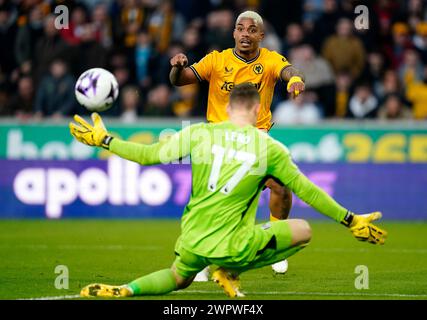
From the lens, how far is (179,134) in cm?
872

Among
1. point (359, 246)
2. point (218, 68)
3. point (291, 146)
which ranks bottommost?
point (359, 246)

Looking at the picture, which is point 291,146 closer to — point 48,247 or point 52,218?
point 52,218

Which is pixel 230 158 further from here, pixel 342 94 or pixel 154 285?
pixel 342 94

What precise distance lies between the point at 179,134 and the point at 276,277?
3.23 metres

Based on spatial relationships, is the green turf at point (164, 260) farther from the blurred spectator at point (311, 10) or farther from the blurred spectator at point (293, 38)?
the blurred spectator at point (311, 10)

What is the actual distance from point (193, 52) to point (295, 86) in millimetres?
10205

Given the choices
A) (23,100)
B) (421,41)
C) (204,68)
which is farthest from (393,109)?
(204,68)

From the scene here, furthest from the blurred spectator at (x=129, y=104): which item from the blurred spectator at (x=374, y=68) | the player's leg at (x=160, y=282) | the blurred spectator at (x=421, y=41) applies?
the player's leg at (x=160, y=282)

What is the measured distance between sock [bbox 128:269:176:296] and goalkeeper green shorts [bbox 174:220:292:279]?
11 cm

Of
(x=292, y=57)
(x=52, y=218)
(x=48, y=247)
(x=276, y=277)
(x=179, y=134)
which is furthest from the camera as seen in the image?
(x=292, y=57)

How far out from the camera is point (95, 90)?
10062 mm

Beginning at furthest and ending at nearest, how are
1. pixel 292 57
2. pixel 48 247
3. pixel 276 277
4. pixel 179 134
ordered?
pixel 292 57, pixel 48 247, pixel 276 277, pixel 179 134

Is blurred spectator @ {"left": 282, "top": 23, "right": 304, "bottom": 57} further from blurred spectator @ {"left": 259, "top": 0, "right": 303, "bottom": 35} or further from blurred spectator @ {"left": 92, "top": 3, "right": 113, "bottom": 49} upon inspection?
blurred spectator @ {"left": 92, "top": 3, "right": 113, "bottom": 49}
